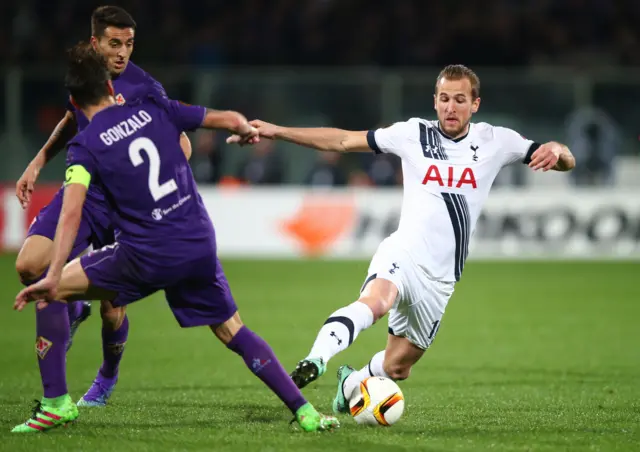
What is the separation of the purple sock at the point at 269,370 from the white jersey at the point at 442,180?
1199mm

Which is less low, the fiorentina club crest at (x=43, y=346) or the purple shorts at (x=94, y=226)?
the purple shorts at (x=94, y=226)

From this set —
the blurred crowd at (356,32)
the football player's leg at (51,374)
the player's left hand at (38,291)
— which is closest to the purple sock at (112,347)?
the football player's leg at (51,374)

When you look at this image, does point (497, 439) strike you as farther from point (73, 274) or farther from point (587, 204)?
point (587, 204)

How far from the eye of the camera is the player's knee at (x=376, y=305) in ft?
19.3

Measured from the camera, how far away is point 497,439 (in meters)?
5.55

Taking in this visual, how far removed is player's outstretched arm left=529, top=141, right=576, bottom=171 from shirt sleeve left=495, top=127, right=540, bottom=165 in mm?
199

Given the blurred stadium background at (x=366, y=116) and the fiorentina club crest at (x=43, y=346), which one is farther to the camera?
the blurred stadium background at (x=366, y=116)

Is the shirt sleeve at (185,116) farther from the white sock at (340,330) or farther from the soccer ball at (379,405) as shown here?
the soccer ball at (379,405)

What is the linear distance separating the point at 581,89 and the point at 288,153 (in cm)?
592

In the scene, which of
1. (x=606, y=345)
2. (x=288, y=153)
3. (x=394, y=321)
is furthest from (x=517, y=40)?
(x=394, y=321)

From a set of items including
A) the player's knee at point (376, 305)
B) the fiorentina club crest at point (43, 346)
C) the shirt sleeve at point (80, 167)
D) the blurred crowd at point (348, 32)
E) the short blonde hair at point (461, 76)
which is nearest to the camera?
the shirt sleeve at point (80, 167)

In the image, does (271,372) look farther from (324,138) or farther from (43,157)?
(43,157)

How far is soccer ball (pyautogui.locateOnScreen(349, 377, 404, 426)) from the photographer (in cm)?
597

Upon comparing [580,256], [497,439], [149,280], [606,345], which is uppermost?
[149,280]
